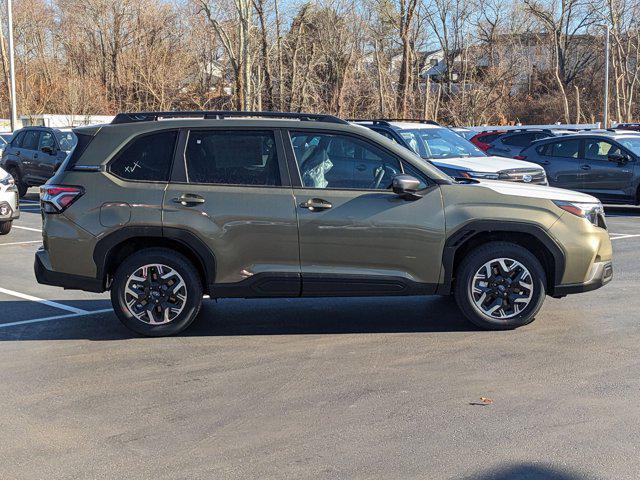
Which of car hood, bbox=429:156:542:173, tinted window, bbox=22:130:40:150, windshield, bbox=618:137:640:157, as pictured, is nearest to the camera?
car hood, bbox=429:156:542:173

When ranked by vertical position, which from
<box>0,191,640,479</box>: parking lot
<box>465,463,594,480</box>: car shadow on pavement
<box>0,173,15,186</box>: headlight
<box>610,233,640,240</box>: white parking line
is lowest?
<box>465,463,594,480</box>: car shadow on pavement

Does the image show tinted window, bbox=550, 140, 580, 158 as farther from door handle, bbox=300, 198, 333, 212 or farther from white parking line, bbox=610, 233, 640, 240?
door handle, bbox=300, 198, 333, 212

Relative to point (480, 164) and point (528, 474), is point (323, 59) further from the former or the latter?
point (528, 474)

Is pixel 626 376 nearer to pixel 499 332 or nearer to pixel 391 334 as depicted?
pixel 499 332

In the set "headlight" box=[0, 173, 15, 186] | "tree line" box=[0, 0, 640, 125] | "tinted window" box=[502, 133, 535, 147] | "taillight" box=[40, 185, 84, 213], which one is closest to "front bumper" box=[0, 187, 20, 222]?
"headlight" box=[0, 173, 15, 186]

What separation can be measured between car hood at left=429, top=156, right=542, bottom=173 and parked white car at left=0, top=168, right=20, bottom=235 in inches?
275

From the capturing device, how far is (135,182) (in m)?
7.07

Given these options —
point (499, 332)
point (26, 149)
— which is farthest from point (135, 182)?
point (26, 149)

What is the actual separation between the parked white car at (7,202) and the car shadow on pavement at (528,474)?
11.2 m

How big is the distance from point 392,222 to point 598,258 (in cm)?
185

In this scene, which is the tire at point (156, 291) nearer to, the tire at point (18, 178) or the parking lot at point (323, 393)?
the parking lot at point (323, 393)

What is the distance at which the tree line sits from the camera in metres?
46.7

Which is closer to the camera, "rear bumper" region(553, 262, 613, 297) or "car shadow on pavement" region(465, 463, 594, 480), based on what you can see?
"car shadow on pavement" region(465, 463, 594, 480)

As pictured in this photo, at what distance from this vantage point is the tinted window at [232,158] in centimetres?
708
